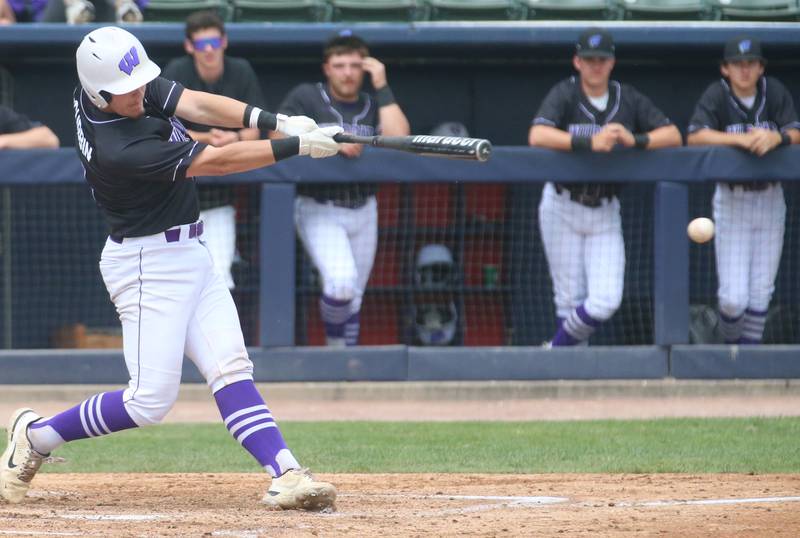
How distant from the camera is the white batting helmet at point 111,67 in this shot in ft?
14.7

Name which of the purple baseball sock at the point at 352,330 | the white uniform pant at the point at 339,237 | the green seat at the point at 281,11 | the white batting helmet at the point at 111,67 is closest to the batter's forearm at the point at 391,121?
the white uniform pant at the point at 339,237

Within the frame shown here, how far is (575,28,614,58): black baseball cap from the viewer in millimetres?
7852

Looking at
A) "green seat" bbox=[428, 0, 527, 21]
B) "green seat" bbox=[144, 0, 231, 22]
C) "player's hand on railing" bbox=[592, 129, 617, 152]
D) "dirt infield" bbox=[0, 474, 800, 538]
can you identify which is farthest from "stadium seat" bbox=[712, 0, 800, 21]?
"dirt infield" bbox=[0, 474, 800, 538]

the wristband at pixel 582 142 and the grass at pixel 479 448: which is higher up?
the wristband at pixel 582 142

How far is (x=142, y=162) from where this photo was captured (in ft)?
14.6

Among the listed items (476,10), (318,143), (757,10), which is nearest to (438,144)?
(318,143)

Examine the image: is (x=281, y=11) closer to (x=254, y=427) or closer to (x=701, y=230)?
(x=701, y=230)

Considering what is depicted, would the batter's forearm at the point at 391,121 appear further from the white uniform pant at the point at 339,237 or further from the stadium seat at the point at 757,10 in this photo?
the stadium seat at the point at 757,10

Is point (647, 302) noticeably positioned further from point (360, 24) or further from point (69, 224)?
point (69, 224)

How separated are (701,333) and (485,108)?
2.44 m

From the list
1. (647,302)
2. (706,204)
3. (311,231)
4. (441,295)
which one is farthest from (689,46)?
(311,231)

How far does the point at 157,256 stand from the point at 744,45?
460 centimetres

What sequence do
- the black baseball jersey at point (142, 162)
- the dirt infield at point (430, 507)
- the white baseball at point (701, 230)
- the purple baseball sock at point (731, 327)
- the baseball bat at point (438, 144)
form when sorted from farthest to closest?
the purple baseball sock at point (731, 327), the white baseball at point (701, 230), the baseball bat at point (438, 144), the black baseball jersey at point (142, 162), the dirt infield at point (430, 507)

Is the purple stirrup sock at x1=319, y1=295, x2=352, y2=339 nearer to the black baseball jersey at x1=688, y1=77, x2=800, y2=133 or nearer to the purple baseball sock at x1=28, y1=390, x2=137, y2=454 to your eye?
the black baseball jersey at x1=688, y1=77, x2=800, y2=133
